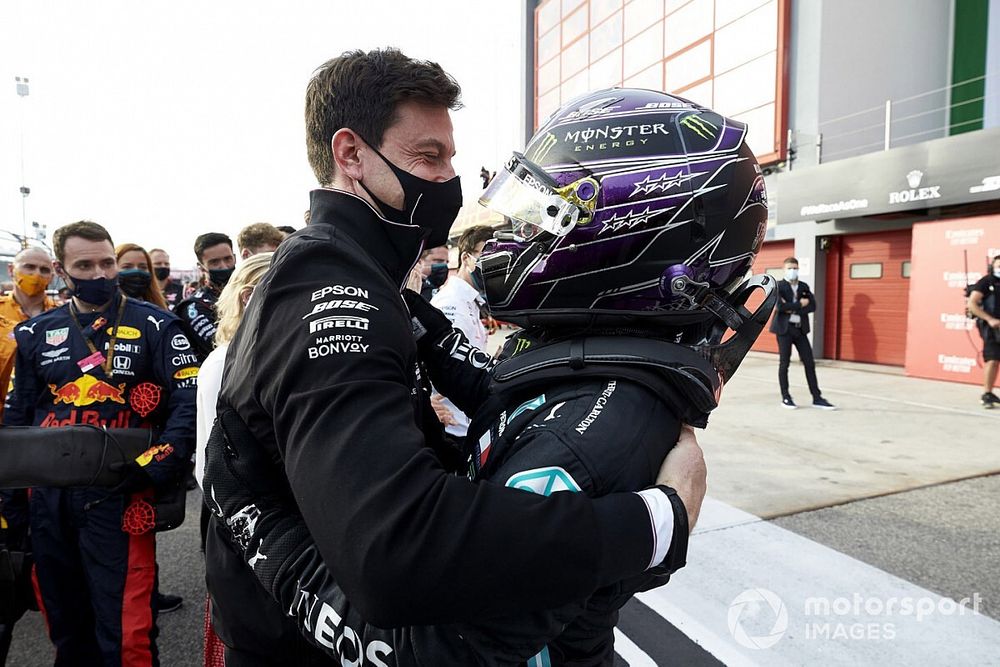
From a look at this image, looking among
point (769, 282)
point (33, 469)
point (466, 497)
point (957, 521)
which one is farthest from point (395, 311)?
point (957, 521)

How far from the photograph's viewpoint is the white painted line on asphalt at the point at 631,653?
263cm

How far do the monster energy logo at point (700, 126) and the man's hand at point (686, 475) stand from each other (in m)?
0.62

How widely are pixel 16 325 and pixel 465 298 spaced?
2.48 m

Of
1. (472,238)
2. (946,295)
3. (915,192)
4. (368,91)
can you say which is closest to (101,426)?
(368,91)

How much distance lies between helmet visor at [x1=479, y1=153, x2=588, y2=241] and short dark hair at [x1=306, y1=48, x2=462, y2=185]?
0.64 ft

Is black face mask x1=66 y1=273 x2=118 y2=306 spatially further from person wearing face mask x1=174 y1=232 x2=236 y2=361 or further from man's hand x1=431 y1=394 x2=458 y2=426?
man's hand x1=431 y1=394 x2=458 y2=426

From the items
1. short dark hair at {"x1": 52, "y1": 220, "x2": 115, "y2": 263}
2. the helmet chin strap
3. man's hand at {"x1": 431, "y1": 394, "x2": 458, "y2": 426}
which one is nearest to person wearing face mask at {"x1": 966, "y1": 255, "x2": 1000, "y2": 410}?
man's hand at {"x1": 431, "y1": 394, "x2": 458, "y2": 426}

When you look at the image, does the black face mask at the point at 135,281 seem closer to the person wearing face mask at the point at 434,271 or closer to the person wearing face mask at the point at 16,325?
the person wearing face mask at the point at 16,325

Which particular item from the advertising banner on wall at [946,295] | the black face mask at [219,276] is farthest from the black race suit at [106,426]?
the advertising banner on wall at [946,295]

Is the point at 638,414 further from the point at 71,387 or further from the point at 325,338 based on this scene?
the point at 71,387

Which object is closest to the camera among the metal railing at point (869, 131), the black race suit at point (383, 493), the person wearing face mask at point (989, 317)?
the black race suit at point (383, 493)

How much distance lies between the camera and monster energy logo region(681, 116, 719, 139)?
48.1 inches

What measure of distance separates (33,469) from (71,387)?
0.51 metres

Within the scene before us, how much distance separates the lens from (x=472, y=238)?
4.30 metres
